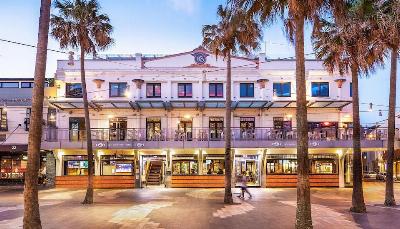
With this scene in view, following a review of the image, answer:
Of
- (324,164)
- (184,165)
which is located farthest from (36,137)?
(324,164)

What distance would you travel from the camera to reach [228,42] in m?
25.1

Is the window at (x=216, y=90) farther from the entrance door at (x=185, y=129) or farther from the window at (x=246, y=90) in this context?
the entrance door at (x=185, y=129)

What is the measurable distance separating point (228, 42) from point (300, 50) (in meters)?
10.7

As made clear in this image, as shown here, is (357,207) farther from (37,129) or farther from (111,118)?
(111,118)

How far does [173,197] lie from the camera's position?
92.1 ft

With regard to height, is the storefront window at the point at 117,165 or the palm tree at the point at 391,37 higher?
the palm tree at the point at 391,37

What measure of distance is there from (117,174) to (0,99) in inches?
509

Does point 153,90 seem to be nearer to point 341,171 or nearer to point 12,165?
point 12,165

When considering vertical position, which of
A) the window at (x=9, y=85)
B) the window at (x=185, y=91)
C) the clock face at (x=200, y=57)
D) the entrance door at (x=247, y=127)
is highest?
the clock face at (x=200, y=57)

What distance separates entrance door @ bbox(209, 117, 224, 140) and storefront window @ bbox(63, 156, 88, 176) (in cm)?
1073

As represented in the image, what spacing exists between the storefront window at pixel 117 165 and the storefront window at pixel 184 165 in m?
3.55

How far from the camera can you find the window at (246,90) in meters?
38.7

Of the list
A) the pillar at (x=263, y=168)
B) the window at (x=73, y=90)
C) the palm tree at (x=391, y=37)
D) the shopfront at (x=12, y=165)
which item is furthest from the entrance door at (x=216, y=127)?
the shopfront at (x=12, y=165)

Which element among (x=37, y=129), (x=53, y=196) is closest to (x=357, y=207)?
(x=37, y=129)
